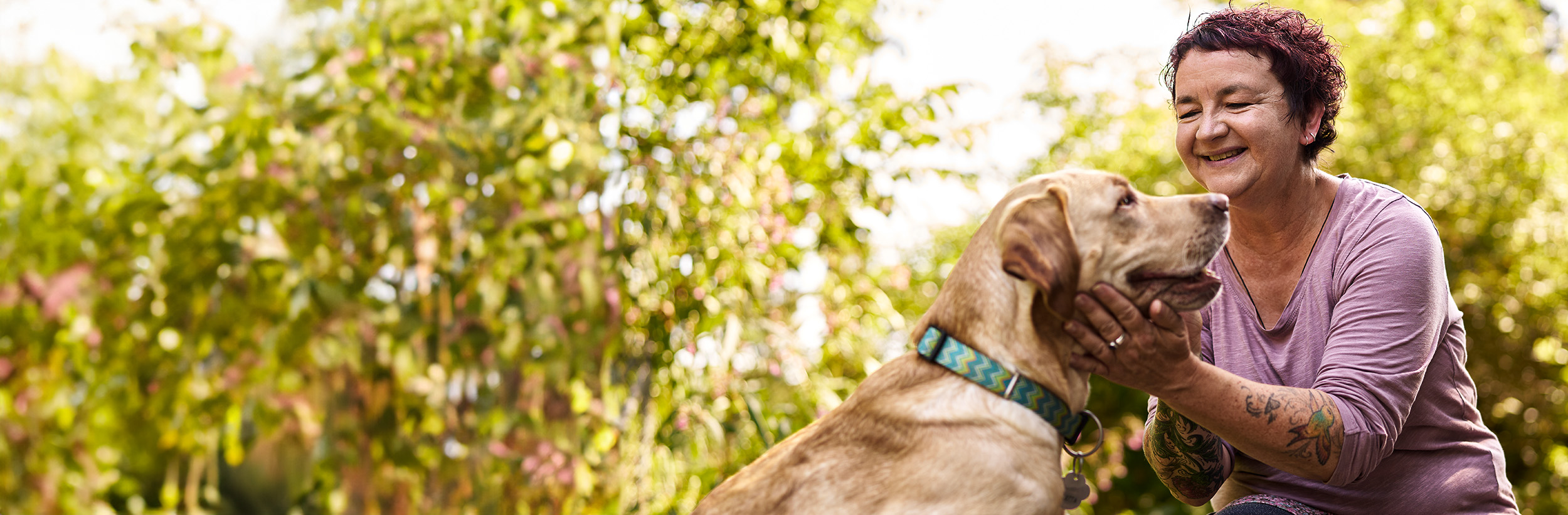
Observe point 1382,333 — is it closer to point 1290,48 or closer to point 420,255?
point 1290,48

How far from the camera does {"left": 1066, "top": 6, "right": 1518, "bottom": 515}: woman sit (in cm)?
189

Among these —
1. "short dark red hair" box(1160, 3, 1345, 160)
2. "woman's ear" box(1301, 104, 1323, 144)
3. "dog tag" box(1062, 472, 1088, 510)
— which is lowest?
"dog tag" box(1062, 472, 1088, 510)

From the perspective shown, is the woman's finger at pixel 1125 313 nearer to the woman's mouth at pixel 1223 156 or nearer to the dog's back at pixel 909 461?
the dog's back at pixel 909 461

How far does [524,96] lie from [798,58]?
993 millimetres

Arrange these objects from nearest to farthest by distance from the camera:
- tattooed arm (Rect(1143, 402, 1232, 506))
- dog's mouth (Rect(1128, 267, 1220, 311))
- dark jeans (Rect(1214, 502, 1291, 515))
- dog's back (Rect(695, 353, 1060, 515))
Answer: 1. dog's back (Rect(695, 353, 1060, 515))
2. dog's mouth (Rect(1128, 267, 1220, 311))
3. dark jeans (Rect(1214, 502, 1291, 515))
4. tattooed arm (Rect(1143, 402, 1232, 506))

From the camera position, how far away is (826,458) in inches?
74.3

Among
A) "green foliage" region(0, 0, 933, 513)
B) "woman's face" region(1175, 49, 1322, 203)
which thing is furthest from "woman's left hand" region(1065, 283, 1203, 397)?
"green foliage" region(0, 0, 933, 513)

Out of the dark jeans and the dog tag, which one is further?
the dark jeans

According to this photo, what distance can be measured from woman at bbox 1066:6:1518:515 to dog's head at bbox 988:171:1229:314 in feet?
0.32

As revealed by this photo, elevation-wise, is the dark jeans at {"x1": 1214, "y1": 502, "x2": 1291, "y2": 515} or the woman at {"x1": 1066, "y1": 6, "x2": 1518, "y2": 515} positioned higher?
the woman at {"x1": 1066, "y1": 6, "x2": 1518, "y2": 515}

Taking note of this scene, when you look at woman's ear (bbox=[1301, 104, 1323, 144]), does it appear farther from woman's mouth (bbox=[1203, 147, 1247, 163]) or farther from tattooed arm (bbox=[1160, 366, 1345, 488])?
tattooed arm (bbox=[1160, 366, 1345, 488])

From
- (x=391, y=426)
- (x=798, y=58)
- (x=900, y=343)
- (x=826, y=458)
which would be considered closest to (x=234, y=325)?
(x=391, y=426)

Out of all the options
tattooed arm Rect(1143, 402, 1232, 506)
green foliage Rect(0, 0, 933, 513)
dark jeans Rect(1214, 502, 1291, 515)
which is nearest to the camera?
dark jeans Rect(1214, 502, 1291, 515)

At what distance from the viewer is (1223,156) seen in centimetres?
232
